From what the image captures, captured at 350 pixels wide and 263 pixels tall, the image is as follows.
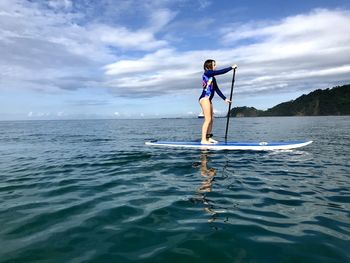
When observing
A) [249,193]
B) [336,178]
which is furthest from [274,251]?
[336,178]

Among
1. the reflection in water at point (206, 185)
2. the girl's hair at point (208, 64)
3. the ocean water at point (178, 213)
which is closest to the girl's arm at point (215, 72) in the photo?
the girl's hair at point (208, 64)

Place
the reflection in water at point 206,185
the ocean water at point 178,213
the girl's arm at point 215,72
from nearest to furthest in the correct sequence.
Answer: the ocean water at point 178,213 < the reflection in water at point 206,185 < the girl's arm at point 215,72

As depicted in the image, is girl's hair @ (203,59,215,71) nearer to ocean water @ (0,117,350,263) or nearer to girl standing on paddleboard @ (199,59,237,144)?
girl standing on paddleboard @ (199,59,237,144)

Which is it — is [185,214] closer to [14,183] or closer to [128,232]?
[128,232]

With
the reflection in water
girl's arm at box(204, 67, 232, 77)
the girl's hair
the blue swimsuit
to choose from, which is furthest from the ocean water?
the girl's hair

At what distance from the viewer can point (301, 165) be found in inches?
422

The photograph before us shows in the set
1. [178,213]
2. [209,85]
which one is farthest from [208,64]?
[178,213]

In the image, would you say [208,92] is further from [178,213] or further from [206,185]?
[178,213]

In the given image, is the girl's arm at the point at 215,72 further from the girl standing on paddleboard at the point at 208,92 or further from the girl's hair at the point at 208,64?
the girl's hair at the point at 208,64

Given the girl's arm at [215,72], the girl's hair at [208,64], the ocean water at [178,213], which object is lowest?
the ocean water at [178,213]

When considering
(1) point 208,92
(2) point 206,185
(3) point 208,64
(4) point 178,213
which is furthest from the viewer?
(1) point 208,92

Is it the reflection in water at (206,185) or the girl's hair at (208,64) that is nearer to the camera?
the reflection in water at (206,185)

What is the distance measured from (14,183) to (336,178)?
888 cm

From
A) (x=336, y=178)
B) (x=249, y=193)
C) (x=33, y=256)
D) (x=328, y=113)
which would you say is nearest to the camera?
(x=33, y=256)
